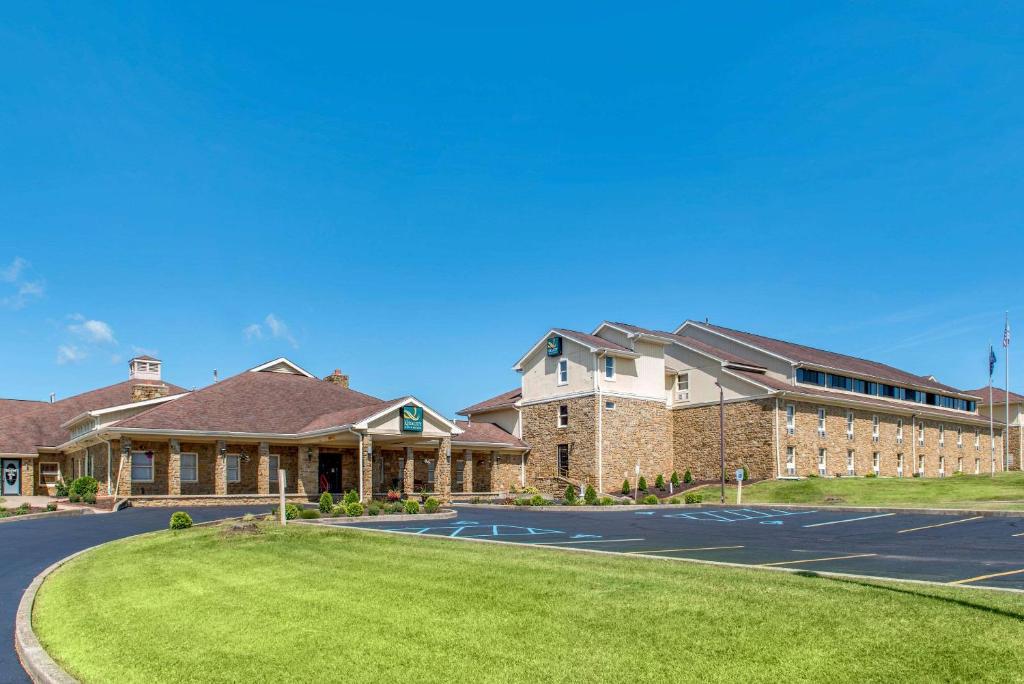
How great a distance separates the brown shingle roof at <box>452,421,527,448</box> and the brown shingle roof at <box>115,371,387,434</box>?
17.5ft

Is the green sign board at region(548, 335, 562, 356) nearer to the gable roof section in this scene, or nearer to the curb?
the gable roof section

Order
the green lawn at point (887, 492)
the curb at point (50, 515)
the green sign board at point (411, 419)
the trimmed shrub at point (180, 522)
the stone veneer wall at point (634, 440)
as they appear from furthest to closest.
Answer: the stone veneer wall at point (634, 440) < the green sign board at point (411, 419) < the green lawn at point (887, 492) < the curb at point (50, 515) < the trimmed shrub at point (180, 522)

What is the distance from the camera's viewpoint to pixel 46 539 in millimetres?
20875

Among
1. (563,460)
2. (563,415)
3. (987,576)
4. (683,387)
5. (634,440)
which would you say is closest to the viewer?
(987,576)

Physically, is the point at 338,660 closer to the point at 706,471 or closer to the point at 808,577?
the point at 808,577

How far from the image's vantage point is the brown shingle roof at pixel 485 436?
42231 millimetres

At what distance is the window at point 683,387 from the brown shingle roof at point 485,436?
983 centimetres

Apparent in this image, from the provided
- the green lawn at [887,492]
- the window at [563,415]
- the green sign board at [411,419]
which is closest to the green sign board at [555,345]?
the window at [563,415]

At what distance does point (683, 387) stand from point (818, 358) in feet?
34.1

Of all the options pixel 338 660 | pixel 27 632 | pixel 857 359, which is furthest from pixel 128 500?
pixel 857 359

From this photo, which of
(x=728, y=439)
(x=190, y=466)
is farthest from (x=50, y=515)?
(x=728, y=439)

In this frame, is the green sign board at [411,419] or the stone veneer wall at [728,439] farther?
the stone veneer wall at [728,439]

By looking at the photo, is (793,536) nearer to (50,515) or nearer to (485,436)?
(50,515)

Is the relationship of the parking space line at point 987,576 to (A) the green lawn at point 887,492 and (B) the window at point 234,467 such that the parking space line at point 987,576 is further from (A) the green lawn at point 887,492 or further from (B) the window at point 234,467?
(B) the window at point 234,467
